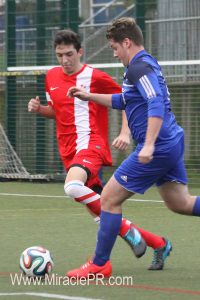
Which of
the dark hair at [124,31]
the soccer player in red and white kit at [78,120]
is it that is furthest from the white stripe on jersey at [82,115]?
the dark hair at [124,31]

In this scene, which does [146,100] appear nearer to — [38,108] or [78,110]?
[38,108]

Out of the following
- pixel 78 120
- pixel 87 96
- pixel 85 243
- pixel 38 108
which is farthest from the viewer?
pixel 85 243

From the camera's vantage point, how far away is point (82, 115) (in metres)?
9.48

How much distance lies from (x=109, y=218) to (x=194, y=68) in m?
9.38

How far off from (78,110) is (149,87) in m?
2.21

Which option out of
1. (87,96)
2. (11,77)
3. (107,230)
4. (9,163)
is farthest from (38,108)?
(11,77)

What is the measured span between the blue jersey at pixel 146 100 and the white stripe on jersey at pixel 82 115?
1.53m

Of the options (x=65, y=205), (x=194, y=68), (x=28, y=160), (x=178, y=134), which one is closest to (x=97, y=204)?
(x=178, y=134)

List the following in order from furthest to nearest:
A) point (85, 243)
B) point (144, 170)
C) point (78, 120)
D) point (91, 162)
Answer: point (85, 243)
point (78, 120)
point (91, 162)
point (144, 170)

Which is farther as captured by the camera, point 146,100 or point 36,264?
point 36,264

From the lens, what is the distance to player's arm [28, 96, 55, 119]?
29.5ft

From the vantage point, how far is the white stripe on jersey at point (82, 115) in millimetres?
9305

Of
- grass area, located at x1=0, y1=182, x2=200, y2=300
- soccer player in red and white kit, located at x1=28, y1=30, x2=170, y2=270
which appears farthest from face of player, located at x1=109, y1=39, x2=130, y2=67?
grass area, located at x1=0, y1=182, x2=200, y2=300

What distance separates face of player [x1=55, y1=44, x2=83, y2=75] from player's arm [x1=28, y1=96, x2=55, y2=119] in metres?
0.39
